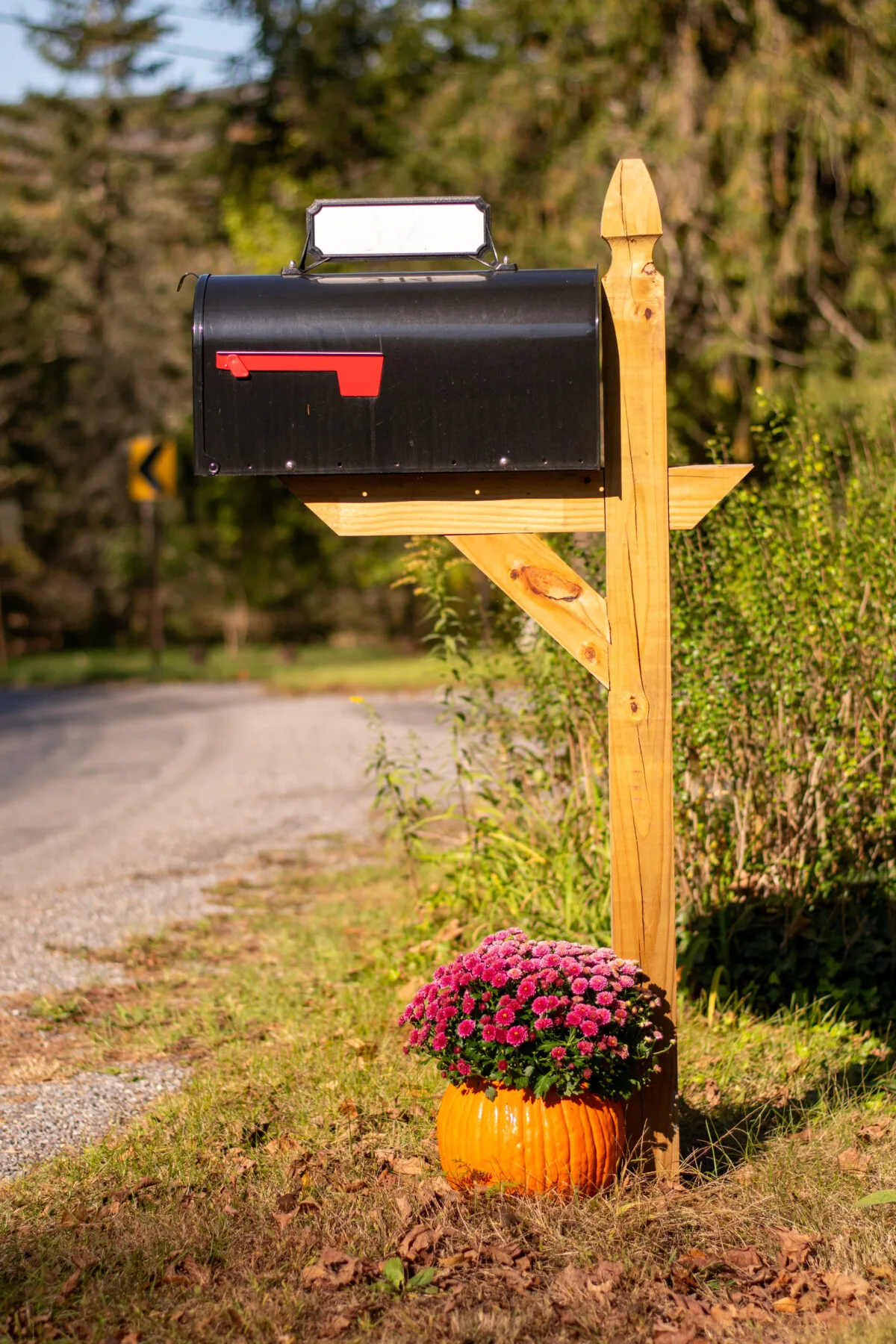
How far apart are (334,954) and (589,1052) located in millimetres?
2612

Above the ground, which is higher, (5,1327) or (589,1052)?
(589,1052)

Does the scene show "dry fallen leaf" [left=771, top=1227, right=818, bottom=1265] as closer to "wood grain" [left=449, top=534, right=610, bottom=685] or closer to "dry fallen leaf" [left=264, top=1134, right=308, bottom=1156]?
"dry fallen leaf" [left=264, top=1134, right=308, bottom=1156]

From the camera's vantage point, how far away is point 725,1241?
3.15 metres

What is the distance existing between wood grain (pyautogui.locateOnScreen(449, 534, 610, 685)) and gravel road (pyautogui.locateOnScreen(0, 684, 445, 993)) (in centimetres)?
190

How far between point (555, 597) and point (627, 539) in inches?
9.5

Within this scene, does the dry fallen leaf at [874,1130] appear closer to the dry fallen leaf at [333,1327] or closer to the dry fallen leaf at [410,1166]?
the dry fallen leaf at [410,1166]

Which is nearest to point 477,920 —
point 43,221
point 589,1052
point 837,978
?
point 837,978

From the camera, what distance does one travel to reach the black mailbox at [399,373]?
3.28 metres

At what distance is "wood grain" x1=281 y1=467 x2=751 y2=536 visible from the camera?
3.43m

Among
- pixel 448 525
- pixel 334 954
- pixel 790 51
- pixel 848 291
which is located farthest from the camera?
pixel 848 291

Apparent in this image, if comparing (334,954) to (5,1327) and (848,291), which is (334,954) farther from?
(848,291)

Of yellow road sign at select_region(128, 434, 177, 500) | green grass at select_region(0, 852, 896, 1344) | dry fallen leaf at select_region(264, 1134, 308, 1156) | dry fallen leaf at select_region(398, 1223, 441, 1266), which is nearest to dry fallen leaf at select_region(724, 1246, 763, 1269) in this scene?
green grass at select_region(0, 852, 896, 1344)

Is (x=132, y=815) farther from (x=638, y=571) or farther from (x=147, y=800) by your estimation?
(x=638, y=571)

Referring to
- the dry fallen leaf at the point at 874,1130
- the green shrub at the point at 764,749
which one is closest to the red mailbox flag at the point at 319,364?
the green shrub at the point at 764,749
